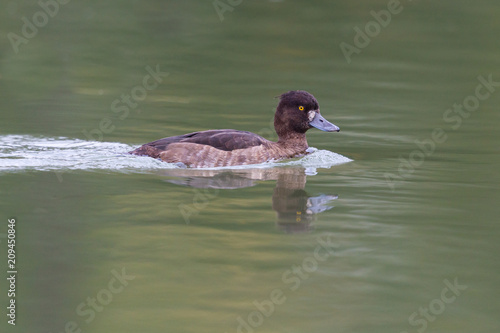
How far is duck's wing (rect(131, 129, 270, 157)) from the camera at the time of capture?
1125 cm

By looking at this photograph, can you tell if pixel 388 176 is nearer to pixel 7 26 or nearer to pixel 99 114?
pixel 99 114

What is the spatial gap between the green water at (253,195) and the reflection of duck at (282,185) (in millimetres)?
41

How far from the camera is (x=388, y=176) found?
36.3ft

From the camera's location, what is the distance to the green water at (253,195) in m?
6.60

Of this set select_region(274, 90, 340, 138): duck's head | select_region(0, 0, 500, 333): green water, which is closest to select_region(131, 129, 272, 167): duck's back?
select_region(0, 0, 500, 333): green water

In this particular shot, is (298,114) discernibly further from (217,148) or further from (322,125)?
(217,148)

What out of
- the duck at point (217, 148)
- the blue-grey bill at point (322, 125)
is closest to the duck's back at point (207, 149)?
the duck at point (217, 148)

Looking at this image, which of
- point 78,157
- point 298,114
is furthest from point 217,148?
point 78,157

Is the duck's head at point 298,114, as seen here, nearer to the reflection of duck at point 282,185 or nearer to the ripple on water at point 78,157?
the ripple on water at point 78,157

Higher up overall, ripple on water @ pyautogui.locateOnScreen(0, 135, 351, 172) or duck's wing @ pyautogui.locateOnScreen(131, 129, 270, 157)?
duck's wing @ pyautogui.locateOnScreen(131, 129, 270, 157)

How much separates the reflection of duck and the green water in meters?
0.04

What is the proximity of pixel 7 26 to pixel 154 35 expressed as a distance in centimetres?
385

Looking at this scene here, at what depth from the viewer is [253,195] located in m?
9.90

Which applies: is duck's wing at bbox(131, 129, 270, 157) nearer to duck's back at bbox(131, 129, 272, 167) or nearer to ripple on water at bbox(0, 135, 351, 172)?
duck's back at bbox(131, 129, 272, 167)
